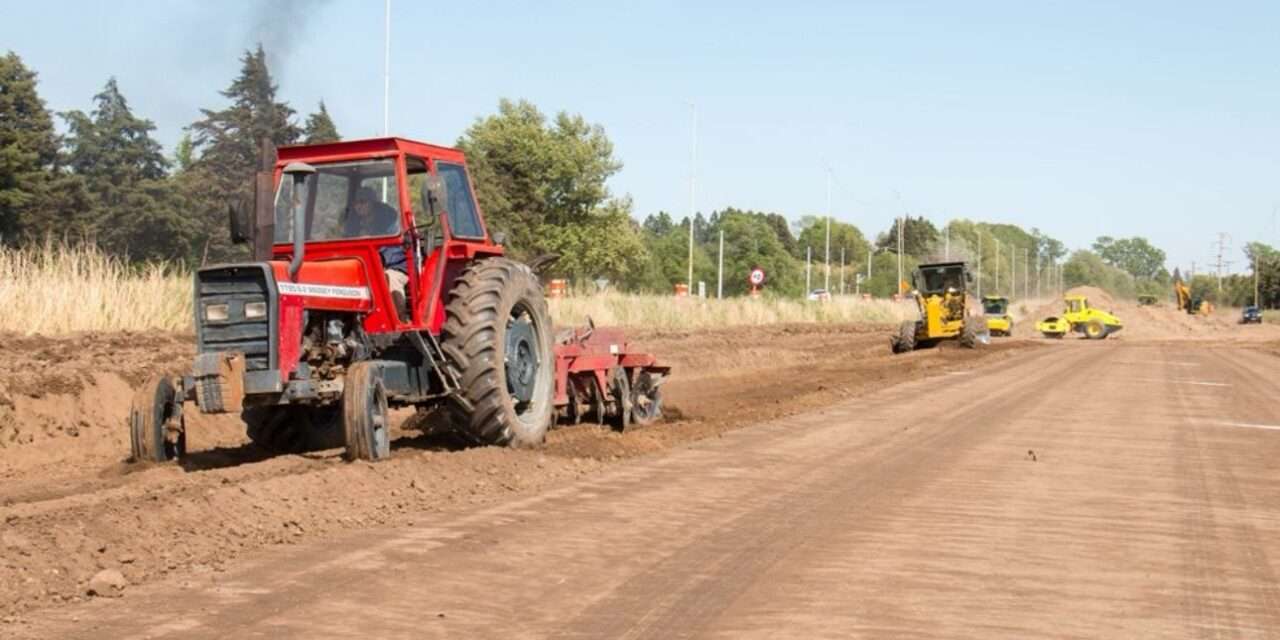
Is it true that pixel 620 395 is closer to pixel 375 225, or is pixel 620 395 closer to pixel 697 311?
pixel 375 225

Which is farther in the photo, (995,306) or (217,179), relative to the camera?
(995,306)

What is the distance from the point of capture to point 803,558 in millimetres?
7227

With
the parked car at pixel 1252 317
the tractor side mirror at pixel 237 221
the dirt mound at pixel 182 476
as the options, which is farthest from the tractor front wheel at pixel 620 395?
the parked car at pixel 1252 317

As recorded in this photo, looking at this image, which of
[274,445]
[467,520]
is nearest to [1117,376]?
[274,445]

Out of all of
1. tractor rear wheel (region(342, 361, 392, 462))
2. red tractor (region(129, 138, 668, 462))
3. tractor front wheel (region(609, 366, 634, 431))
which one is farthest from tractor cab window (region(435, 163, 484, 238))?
tractor front wheel (region(609, 366, 634, 431))

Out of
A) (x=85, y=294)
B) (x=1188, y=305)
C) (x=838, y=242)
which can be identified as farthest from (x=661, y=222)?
(x=85, y=294)

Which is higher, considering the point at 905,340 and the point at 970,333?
the point at 970,333

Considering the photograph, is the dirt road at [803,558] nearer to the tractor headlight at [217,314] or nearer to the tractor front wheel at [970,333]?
the tractor headlight at [217,314]

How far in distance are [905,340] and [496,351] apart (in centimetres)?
2614

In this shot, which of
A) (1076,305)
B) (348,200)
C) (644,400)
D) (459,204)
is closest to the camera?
A: (348,200)

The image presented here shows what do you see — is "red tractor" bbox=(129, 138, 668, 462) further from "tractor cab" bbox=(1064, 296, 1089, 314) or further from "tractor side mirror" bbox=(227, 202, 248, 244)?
"tractor cab" bbox=(1064, 296, 1089, 314)

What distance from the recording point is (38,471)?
36.6ft

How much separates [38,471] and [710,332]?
89.4 ft

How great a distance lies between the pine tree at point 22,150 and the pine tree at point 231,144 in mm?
4027
